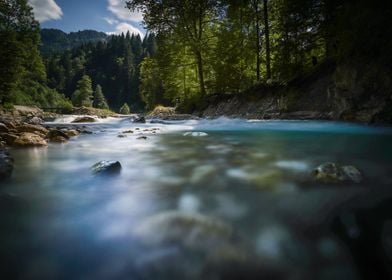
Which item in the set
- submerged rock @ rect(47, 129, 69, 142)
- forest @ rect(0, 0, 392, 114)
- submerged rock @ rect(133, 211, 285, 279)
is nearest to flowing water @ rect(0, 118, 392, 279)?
submerged rock @ rect(133, 211, 285, 279)

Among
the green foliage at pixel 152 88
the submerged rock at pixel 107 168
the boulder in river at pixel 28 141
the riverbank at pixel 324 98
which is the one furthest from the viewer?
the green foliage at pixel 152 88

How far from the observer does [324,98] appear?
11.5 metres

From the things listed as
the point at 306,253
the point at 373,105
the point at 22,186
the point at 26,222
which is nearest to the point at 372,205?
the point at 306,253

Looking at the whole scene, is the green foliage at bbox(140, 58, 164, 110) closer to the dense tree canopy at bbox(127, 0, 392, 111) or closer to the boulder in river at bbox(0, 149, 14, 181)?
the dense tree canopy at bbox(127, 0, 392, 111)

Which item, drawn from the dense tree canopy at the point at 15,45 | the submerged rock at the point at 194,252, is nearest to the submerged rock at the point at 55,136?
the submerged rock at the point at 194,252

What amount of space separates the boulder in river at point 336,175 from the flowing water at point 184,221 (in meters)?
0.12

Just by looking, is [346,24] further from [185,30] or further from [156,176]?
[185,30]

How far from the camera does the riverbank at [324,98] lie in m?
8.77

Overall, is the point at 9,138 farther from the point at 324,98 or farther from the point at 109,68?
the point at 109,68

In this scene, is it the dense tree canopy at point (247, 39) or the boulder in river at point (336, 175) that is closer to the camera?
the boulder in river at point (336, 175)

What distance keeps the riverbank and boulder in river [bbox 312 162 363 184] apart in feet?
23.1

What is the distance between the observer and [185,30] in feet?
59.3

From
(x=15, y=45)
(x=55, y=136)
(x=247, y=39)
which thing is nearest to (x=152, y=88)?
(x=15, y=45)

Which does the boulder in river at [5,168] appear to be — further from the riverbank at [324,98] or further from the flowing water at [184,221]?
the riverbank at [324,98]
